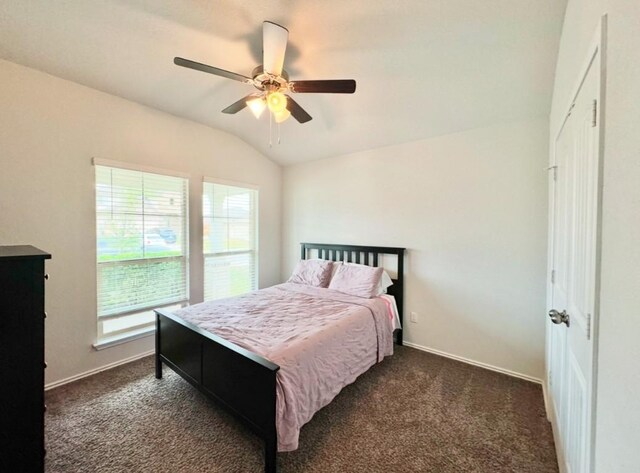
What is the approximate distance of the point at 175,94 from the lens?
8.91ft

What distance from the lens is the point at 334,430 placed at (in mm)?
1890

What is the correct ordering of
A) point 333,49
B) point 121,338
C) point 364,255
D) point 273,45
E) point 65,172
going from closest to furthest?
point 273,45 < point 333,49 < point 65,172 < point 121,338 < point 364,255

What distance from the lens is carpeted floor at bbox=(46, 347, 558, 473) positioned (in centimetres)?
163

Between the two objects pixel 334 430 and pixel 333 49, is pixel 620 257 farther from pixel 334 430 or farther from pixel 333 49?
pixel 333 49

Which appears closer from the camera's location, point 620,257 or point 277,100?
point 620,257

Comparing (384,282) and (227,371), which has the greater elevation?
(384,282)

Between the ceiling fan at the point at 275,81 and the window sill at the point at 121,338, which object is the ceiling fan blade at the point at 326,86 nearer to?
the ceiling fan at the point at 275,81

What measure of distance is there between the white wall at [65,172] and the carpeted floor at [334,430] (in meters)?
0.53

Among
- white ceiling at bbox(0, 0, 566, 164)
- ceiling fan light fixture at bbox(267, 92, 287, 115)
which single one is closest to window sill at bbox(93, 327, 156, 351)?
white ceiling at bbox(0, 0, 566, 164)

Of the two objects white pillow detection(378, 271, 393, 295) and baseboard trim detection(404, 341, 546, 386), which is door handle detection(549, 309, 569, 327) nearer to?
baseboard trim detection(404, 341, 546, 386)

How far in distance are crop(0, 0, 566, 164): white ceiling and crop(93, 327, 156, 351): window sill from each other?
2430 millimetres

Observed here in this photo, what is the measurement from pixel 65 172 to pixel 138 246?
2.93 ft

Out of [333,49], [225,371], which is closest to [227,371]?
[225,371]

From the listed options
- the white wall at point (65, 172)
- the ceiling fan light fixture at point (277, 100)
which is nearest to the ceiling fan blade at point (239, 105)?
the ceiling fan light fixture at point (277, 100)
